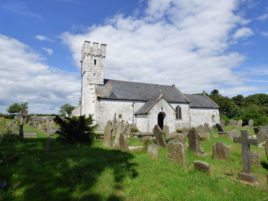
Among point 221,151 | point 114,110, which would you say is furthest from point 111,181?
point 114,110

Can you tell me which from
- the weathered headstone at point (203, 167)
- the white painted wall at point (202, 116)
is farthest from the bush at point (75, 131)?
the white painted wall at point (202, 116)

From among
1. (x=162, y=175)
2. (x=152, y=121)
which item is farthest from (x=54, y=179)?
(x=152, y=121)

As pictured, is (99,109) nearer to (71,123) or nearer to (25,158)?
(71,123)

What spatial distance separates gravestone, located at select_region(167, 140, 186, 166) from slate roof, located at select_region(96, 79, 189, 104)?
62.1 ft

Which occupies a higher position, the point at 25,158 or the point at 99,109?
the point at 99,109

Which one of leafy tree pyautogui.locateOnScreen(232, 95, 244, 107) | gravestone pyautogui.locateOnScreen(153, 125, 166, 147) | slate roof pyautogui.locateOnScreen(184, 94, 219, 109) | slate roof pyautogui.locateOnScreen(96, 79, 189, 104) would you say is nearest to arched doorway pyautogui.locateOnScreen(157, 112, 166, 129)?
slate roof pyautogui.locateOnScreen(96, 79, 189, 104)

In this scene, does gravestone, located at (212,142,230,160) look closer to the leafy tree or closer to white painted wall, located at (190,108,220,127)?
white painted wall, located at (190,108,220,127)

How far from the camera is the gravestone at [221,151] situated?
8.89 m

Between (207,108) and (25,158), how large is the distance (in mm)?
32554

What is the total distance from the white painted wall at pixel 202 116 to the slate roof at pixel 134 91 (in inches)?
134

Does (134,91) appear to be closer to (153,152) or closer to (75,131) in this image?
(75,131)

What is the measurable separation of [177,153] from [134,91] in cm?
2260

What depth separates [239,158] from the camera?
9.38 metres

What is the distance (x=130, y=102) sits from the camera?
2805 cm
